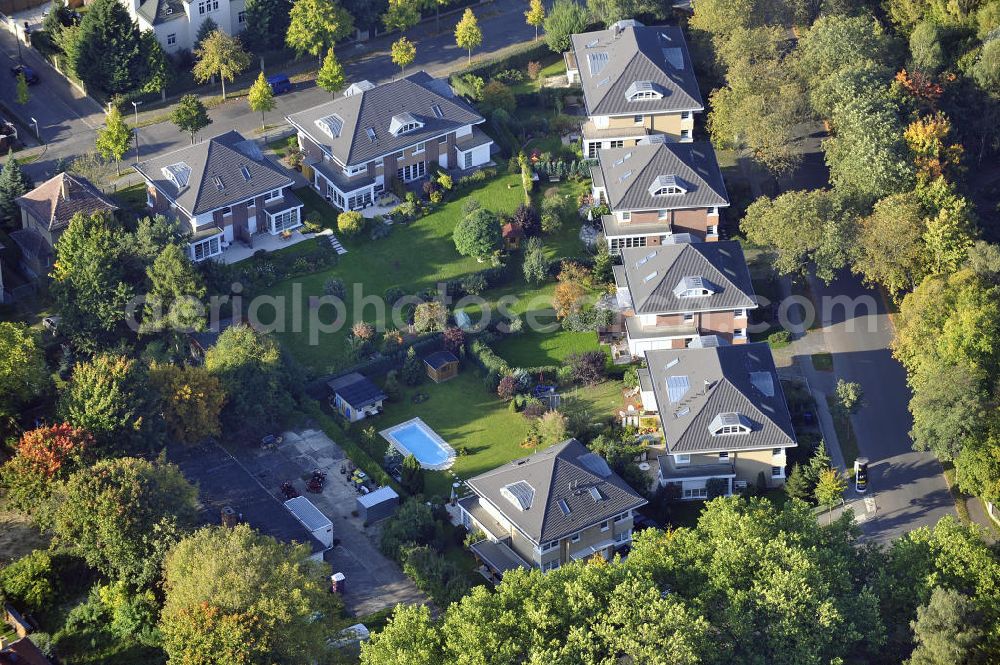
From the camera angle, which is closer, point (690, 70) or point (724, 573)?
point (724, 573)

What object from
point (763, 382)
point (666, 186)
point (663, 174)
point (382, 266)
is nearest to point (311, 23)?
point (382, 266)

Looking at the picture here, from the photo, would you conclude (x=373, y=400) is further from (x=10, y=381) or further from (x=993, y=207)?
(x=993, y=207)

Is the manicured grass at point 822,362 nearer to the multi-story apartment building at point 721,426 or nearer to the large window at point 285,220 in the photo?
the multi-story apartment building at point 721,426

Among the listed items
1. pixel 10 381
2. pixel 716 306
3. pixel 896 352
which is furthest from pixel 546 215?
pixel 10 381

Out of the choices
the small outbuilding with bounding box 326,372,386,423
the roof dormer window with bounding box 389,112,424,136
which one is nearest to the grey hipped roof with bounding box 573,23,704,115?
the roof dormer window with bounding box 389,112,424,136

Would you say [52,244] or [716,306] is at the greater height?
[52,244]

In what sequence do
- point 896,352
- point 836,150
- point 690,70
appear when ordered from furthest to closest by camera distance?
1. point 690,70
2. point 836,150
3. point 896,352
